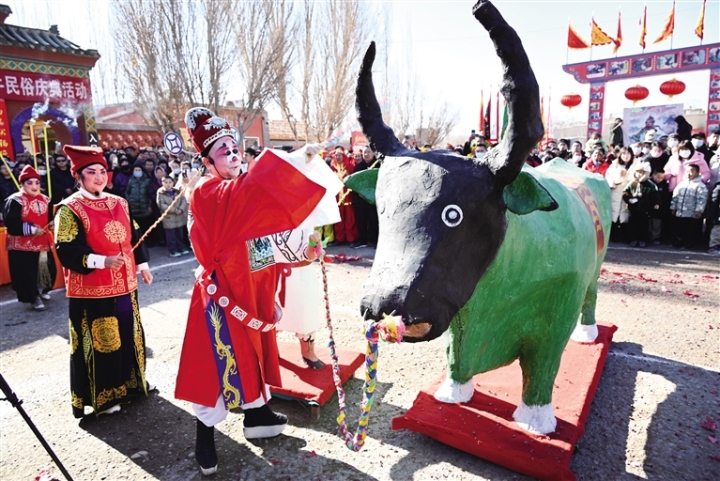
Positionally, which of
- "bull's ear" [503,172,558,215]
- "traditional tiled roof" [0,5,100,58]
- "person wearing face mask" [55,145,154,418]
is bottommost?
"person wearing face mask" [55,145,154,418]

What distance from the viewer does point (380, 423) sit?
2.98 metres

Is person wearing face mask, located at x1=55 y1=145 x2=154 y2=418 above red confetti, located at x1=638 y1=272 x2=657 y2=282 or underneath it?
above

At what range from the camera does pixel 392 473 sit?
2498mm

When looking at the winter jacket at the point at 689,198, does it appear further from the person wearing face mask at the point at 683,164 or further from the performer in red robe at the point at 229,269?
the performer in red robe at the point at 229,269

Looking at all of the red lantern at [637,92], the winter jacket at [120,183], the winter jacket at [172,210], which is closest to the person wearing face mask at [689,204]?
the winter jacket at [172,210]

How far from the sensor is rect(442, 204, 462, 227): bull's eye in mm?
1801

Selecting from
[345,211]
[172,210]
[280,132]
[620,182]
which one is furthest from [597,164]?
[280,132]

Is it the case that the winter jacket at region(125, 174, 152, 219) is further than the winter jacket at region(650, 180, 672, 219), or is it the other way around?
the winter jacket at region(125, 174, 152, 219)

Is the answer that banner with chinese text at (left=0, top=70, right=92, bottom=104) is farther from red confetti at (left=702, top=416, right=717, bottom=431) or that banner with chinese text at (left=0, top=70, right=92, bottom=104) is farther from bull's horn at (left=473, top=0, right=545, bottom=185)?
red confetti at (left=702, top=416, right=717, bottom=431)

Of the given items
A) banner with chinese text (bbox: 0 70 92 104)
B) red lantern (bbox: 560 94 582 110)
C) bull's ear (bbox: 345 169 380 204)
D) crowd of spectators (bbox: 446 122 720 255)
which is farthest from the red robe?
red lantern (bbox: 560 94 582 110)

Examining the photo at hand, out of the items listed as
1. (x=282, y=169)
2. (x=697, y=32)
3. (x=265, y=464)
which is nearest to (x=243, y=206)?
(x=282, y=169)

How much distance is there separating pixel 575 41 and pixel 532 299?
1945 cm

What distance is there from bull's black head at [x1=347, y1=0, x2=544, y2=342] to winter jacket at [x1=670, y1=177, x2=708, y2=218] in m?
7.24

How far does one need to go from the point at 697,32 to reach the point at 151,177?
18.4 metres
